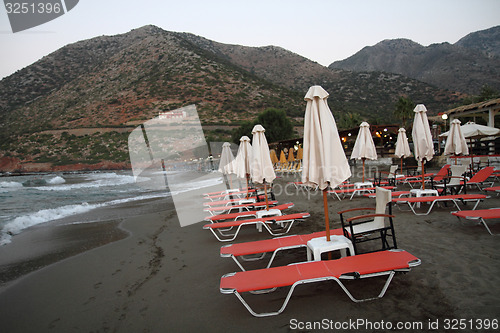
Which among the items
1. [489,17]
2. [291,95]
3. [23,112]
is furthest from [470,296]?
[489,17]

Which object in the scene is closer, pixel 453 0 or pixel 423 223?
pixel 423 223

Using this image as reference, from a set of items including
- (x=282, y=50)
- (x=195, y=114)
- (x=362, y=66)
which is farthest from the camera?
(x=362, y=66)

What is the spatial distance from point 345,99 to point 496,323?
57.9m

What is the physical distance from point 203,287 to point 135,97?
167 feet

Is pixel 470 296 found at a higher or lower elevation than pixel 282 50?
lower

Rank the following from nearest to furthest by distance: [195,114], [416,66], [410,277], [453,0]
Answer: [410,277] < [195,114] < [453,0] < [416,66]

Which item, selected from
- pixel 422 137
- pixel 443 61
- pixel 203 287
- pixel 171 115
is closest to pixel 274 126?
pixel 171 115

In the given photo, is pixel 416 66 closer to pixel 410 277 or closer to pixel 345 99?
pixel 345 99

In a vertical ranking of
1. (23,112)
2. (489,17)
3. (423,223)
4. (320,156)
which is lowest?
(423,223)

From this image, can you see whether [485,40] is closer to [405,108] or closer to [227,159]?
[405,108]

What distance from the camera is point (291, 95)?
53.8 meters

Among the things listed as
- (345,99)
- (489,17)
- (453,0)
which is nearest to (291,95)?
(345,99)

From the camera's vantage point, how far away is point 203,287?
3412 millimetres

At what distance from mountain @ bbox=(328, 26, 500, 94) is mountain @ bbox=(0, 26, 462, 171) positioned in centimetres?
2093
